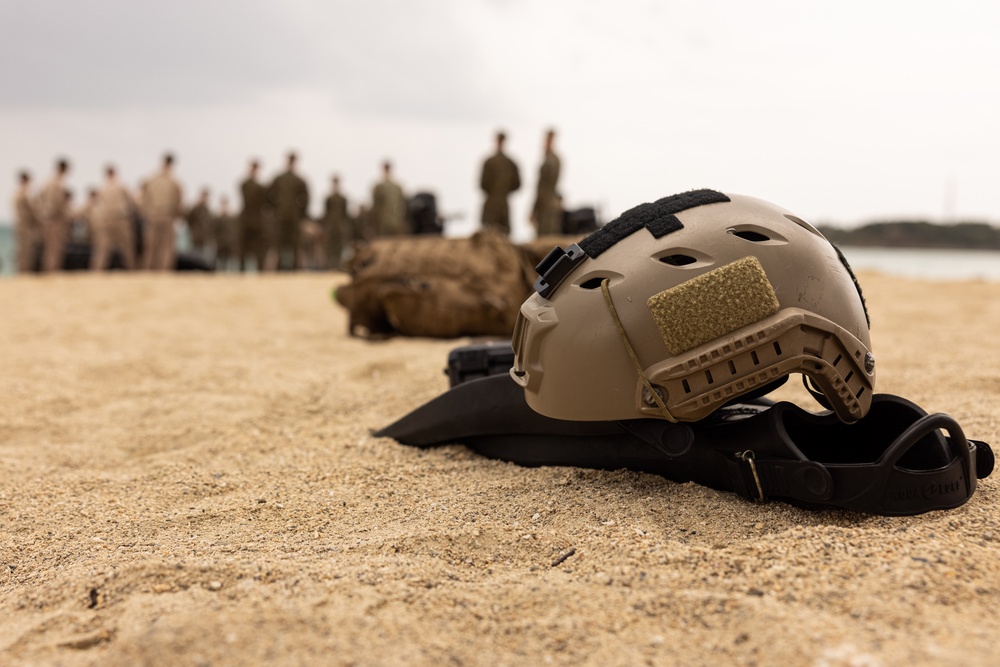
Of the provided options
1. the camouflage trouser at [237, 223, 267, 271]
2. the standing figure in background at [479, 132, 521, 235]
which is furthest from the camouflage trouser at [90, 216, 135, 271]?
the standing figure in background at [479, 132, 521, 235]

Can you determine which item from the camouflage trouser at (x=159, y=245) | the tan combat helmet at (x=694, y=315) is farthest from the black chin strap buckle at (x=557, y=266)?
the camouflage trouser at (x=159, y=245)

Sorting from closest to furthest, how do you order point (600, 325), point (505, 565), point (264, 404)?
1. point (505, 565)
2. point (600, 325)
3. point (264, 404)

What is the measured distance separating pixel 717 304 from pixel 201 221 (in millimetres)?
20864

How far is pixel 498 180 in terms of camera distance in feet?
34.3

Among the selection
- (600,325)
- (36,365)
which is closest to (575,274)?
(600,325)

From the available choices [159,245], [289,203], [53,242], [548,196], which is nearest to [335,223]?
[289,203]

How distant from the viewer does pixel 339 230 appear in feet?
52.3

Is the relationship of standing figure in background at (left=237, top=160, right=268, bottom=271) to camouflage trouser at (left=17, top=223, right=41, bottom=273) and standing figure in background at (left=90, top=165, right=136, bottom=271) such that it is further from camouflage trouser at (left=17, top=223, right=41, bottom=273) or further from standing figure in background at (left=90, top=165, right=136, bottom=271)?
camouflage trouser at (left=17, top=223, right=41, bottom=273)

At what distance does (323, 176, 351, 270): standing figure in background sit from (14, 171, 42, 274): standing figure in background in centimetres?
510

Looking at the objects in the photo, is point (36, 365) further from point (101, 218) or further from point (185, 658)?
point (101, 218)

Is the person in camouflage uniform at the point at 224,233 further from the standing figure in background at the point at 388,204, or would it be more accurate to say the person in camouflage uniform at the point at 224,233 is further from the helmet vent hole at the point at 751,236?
the helmet vent hole at the point at 751,236

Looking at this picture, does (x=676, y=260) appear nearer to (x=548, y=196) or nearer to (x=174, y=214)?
(x=548, y=196)

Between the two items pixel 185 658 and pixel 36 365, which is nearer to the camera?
pixel 185 658

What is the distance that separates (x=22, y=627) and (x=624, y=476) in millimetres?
1437
